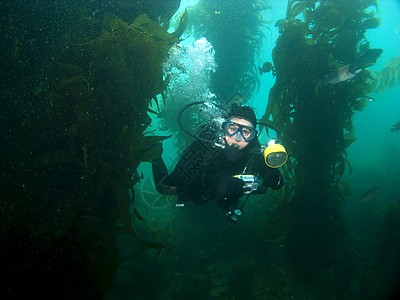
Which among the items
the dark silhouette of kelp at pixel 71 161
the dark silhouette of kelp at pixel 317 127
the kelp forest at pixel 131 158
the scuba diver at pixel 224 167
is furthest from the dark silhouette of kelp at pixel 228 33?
the dark silhouette of kelp at pixel 71 161

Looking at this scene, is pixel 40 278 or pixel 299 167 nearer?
pixel 40 278

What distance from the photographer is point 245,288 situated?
4266 millimetres

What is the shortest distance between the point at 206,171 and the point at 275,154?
1.44 m

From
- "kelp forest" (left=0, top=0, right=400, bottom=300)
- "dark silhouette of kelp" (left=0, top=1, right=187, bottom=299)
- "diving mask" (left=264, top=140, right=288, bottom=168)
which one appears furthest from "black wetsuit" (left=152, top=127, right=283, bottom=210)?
"dark silhouette of kelp" (left=0, top=1, right=187, bottom=299)

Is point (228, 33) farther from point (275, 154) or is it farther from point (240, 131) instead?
point (275, 154)

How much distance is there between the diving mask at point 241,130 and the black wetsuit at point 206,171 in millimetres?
148

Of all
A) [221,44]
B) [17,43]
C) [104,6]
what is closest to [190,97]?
[221,44]

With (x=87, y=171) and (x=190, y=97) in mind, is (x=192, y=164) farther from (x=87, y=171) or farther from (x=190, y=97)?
(x=190, y=97)

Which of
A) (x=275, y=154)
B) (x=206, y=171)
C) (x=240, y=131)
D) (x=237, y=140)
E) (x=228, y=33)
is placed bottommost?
(x=206, y=171)

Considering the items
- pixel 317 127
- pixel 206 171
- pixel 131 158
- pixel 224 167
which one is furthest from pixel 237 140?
pixel 317 127

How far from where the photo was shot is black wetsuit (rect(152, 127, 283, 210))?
3.49 m

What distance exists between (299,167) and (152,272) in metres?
4.51

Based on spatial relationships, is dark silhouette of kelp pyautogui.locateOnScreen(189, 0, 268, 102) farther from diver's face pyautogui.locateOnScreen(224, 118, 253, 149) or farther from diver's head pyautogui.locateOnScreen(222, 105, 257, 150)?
diver's face pyautogui.locateOnScreen(224, 118, 253, 149)

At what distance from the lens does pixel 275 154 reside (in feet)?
9.26
